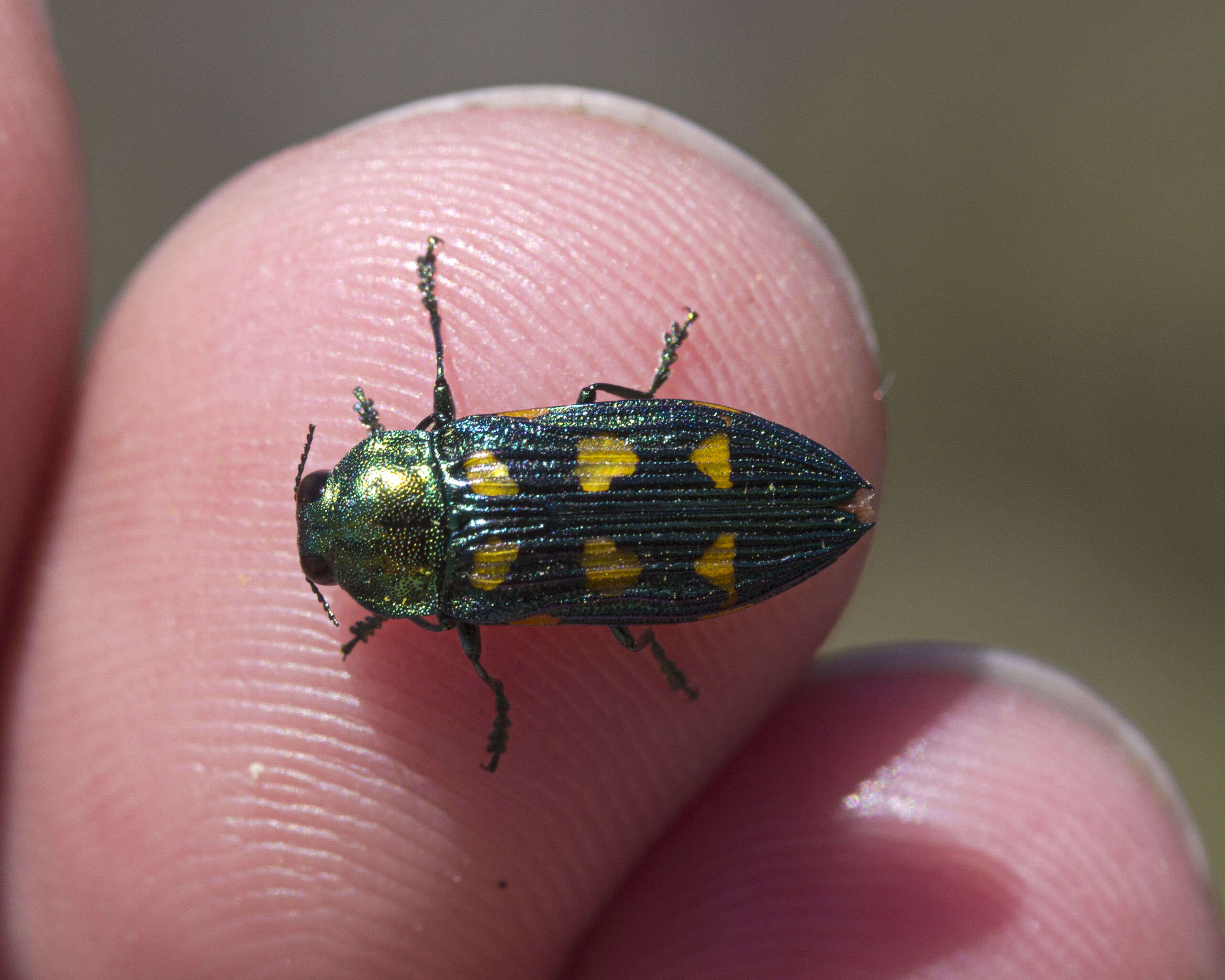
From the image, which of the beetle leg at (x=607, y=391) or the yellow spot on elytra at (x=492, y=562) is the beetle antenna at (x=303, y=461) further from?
the beetle leg at (x=607, y=391)

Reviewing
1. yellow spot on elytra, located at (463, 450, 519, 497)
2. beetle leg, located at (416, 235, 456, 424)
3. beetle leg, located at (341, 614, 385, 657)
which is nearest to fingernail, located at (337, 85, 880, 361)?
beetle leg, located at (416, 235, 456, 424)

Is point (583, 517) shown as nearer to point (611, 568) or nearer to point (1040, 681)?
point (611, 568)

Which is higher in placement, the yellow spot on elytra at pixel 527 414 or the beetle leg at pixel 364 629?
the yellow spot on elytra at pixel 527 414

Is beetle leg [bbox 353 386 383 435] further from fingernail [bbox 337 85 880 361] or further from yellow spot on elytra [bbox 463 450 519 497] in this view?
fingernail [bbox 337 85 880 361]

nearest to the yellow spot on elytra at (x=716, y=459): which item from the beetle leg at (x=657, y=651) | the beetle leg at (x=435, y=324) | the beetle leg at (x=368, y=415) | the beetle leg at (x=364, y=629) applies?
the beetle leg at (x=657, y=651)

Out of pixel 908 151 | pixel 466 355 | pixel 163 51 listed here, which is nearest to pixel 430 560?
pixel 466 355

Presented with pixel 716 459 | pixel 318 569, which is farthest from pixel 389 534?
pixel 716 459
